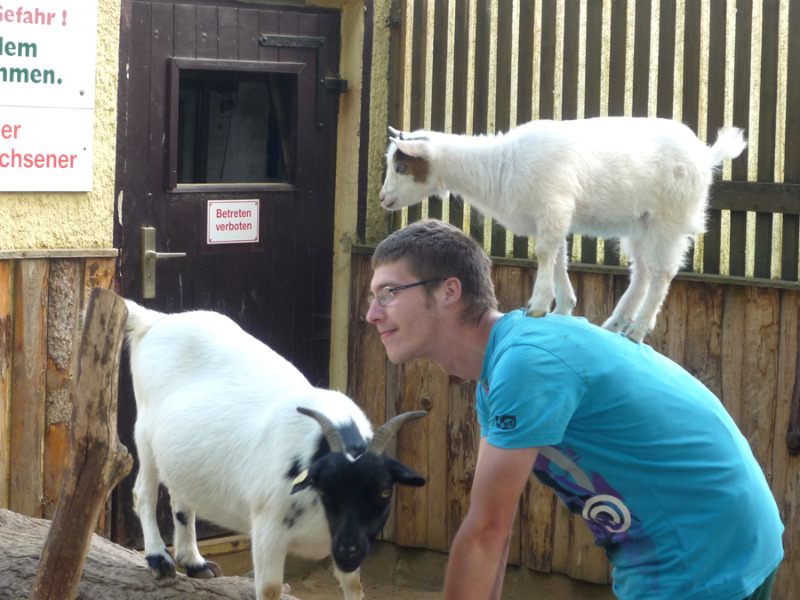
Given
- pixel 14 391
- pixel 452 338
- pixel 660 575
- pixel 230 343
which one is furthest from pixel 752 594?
pixel 14 391

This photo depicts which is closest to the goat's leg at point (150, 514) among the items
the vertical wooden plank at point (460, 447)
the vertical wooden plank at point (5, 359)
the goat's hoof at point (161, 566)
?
the goat's hoof at point (161, 566)

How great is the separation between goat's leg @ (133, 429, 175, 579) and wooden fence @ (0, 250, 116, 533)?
3.23 feet

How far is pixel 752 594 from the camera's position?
2549 millimetres

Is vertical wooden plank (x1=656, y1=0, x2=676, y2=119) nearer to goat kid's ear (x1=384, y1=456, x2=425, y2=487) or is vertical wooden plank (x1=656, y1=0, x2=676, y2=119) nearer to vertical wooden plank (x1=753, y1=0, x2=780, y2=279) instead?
vertical wooden plank (x1=753, y1=0, x2=780, y2=279)

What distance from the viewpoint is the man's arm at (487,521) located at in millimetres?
2322

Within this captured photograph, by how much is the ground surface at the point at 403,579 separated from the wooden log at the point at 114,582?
2.01 metres

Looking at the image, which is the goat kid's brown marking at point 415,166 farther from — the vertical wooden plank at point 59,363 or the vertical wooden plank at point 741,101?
the vertical wooden plank at point 59,363

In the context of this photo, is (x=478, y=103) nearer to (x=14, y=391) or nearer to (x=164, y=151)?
(x=164, y=151)

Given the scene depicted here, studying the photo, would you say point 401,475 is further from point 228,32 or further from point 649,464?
point 228,32

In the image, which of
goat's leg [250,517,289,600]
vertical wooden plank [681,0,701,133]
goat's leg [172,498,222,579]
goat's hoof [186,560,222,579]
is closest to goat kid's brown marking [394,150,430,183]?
goat's leg [250,517,289,600]

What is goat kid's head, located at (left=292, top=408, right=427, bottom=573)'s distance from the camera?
10.4ft

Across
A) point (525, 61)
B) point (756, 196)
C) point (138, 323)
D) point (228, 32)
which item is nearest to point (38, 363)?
point (138, 323)

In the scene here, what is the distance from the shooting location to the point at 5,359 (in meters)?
4.92

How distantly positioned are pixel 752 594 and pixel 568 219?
3.22 feet
